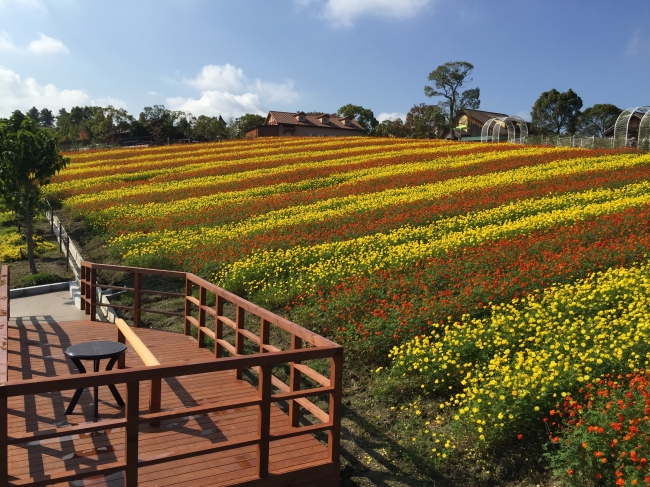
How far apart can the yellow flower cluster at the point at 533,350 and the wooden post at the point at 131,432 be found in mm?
3412

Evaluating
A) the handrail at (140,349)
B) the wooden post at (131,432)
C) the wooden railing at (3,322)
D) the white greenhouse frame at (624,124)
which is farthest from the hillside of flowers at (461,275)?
the white greenhouse frame at (624,124)

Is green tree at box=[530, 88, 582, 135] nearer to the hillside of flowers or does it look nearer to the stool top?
the hillside of flowers

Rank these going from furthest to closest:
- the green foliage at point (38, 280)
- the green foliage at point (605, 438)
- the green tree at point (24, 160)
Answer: the green tree at point (24, 160) → the green foliage at point (38, 280) → the green foliage at point (605, 438)

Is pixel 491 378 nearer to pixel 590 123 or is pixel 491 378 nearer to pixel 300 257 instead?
pixel 300 257

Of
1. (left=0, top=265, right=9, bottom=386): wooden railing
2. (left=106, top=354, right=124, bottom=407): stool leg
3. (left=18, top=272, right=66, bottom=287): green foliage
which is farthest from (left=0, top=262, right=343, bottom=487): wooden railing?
(left=18, top=272, right=66, bottom=287): green foliage

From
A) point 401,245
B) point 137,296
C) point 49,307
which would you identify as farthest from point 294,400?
point 49,307

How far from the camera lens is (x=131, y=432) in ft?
13.8

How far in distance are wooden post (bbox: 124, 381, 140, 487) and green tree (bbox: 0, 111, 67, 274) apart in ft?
44.1

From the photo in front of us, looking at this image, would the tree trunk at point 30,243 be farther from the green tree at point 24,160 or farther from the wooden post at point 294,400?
the wooden post at point 294,400

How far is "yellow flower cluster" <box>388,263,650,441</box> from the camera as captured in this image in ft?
19.5

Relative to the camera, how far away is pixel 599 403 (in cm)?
550

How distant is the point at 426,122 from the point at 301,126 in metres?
16.8

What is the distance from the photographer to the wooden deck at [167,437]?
187 inches

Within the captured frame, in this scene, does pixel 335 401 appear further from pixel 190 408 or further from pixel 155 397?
pixel 155 397
